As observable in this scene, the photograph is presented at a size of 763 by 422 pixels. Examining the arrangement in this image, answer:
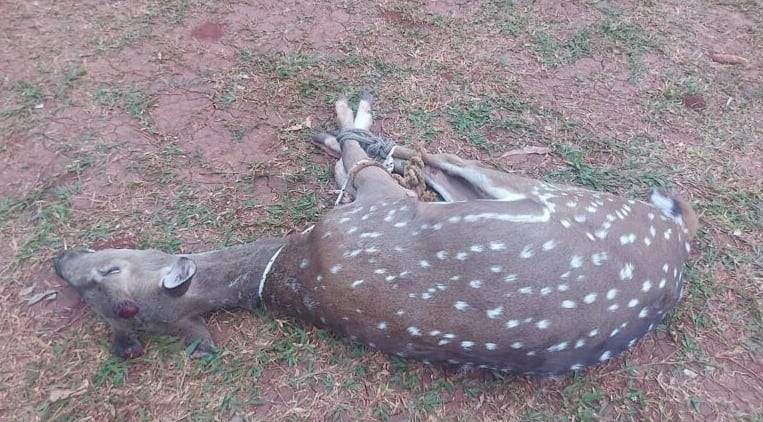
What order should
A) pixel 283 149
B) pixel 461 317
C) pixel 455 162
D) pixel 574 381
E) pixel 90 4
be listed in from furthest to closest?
1. pixel 90 4
2. pixel 283 149
3. pixel 455 162
4. pixel 574 381
5. pixel 461 317

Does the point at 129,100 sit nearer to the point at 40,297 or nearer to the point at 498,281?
the point at 40,297

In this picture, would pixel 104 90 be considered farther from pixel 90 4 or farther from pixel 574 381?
pixel 574 381

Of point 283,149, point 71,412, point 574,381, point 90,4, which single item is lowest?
point 71,412

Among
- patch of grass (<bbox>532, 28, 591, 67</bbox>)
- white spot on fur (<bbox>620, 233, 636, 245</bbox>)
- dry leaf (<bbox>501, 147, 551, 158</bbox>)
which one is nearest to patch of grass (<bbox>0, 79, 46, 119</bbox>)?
dry leaf (<bbox>501, 147, 551, 158</bbox>)

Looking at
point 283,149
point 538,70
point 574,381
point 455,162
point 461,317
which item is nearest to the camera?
point 461,317

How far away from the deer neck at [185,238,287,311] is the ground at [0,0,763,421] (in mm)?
150

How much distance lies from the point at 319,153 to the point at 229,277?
124cm

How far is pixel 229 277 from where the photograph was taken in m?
3.39

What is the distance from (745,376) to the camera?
3.26m

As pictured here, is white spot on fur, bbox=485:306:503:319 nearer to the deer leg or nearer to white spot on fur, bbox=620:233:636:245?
white spot on fur, bbox=620:233:636:245

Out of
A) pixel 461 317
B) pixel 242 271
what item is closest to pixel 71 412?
pixel 242 271

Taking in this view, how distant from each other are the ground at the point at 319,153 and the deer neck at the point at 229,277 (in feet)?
0.49

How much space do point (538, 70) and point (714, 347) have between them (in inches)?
97.0

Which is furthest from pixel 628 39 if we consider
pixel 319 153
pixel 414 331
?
pixel 414 331
